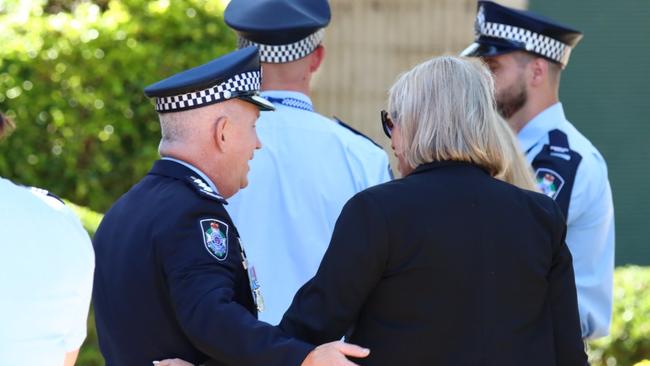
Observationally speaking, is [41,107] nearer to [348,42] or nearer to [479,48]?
[348,42]

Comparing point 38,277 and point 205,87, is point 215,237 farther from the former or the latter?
point 38,277

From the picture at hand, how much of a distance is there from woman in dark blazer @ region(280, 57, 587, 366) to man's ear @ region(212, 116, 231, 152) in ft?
1.64

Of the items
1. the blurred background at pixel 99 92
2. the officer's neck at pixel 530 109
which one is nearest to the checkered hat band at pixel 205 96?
the officer's neck at pixel 530 109

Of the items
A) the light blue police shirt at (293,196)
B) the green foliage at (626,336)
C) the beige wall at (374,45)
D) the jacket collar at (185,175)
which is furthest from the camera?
the beige wall at (374,45)

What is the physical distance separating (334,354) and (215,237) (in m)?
0.48

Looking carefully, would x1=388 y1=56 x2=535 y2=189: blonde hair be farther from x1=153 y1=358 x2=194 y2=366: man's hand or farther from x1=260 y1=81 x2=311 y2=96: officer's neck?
x1=260 y1=81 x2=311 y2=96: officer's neck

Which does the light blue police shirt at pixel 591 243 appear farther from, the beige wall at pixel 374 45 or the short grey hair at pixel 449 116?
the beige wall at pixel 374 45

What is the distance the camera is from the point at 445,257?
2936 millimetres

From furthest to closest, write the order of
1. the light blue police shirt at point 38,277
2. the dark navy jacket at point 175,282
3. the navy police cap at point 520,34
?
the navy police cap at point 520,34
the dark navy jacket at point 175,282
the light blue police shirt at point 38,277

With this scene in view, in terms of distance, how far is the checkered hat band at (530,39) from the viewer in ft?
15.6

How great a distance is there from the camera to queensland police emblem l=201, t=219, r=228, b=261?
10.2 feet

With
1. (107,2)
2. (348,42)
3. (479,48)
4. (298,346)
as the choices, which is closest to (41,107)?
(107,2)

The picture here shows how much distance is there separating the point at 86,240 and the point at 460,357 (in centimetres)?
97

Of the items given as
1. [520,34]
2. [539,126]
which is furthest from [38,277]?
[520,34]
